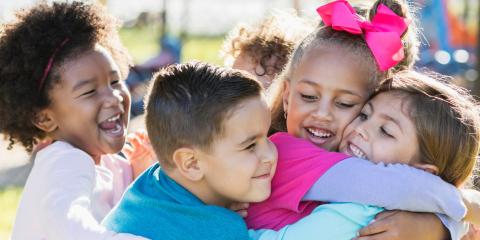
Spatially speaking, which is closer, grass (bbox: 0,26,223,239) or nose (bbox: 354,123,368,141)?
nose (bbox: 354,123,368,141)

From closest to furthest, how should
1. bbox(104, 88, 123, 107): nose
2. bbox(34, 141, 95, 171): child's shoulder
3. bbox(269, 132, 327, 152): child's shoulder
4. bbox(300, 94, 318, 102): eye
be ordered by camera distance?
bbox(269, 132, 327, 152): child's shoulder < bbox(300, 94, 318, 102): eye < bbox(34, 141, 95, 171): child's shoulder < bbox(104, 88, 123, 107): nose

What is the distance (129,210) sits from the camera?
2711 mm

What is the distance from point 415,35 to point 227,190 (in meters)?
1.24

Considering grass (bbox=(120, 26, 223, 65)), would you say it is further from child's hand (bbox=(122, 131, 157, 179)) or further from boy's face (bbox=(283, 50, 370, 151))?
boy's face (bbox=(283, 50, 370, 151))

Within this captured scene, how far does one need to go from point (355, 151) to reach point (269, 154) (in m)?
0.38

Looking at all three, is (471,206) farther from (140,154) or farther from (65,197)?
(140,154)

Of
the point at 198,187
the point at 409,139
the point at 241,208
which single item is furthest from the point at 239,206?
the point at 409,139

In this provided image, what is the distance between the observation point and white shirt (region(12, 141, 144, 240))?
287 centimetres

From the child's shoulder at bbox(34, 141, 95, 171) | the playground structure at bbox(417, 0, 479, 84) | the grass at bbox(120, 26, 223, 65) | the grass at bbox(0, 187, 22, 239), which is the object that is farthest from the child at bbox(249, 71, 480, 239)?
the grass at bbox(120, 26, 223, 65)

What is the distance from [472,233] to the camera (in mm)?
3268

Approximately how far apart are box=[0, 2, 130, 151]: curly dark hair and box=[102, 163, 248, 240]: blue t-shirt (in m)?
1.07

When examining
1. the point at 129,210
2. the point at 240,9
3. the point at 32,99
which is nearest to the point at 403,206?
the point at 129,210

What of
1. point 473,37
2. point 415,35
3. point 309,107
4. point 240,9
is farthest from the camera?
point 240,9

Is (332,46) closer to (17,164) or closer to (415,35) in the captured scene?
(415,35)
